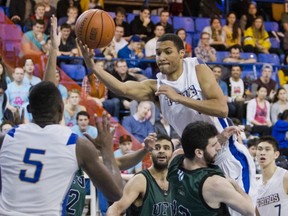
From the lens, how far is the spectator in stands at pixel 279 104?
1295 cm

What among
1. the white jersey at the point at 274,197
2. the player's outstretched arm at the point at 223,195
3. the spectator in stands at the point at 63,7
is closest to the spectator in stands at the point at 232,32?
the spectator in stands at the point at 63,7

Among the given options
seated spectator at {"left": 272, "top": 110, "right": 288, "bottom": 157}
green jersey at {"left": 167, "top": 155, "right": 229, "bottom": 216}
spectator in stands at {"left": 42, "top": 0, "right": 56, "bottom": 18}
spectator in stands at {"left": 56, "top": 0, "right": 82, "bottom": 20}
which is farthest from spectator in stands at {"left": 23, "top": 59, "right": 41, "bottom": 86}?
green jersey at {"left": 167, "top": 155, "right": 229, "bottom": 216}

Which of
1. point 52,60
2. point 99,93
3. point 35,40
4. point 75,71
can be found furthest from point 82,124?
point 52,60

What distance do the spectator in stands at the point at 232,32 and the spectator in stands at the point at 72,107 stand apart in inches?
194

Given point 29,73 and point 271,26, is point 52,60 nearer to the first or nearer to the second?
point 29,73

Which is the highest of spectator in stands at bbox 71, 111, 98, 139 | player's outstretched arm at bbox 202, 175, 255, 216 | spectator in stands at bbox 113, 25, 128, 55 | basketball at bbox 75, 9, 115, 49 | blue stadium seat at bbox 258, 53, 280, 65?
basketball at bbox 75, 9, 115, 49

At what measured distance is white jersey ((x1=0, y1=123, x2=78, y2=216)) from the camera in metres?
4.29

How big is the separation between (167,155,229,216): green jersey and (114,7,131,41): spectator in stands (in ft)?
28.6

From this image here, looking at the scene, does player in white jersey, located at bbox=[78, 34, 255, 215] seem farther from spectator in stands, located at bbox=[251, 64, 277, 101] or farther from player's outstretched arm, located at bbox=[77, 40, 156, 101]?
spectator in stands, located at bbox=[251, 64, 277, 101]

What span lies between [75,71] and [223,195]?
7344 mm

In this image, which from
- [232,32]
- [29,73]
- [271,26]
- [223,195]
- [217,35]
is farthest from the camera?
[271,26]

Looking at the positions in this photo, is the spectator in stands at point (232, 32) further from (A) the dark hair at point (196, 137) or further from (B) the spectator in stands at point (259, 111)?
(A) the dark hair at point (196, 137)

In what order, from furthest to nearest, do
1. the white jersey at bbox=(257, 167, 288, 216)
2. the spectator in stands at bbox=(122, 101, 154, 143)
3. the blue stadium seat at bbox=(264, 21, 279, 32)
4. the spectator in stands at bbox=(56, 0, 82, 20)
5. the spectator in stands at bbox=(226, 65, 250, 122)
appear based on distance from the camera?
the blue stadium seat at bbox=(264, 21, 279, 32) → the spectator in stands at bbox=(56, 0, 82, 20) → the spectator in stands at bbox=(226, 65, 250, 122) → the spectator in stands at bbox=(122, 101, 154, 143) → the white jersey at bbox=(257, 167, 288, 216)

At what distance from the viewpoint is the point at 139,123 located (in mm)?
11445
